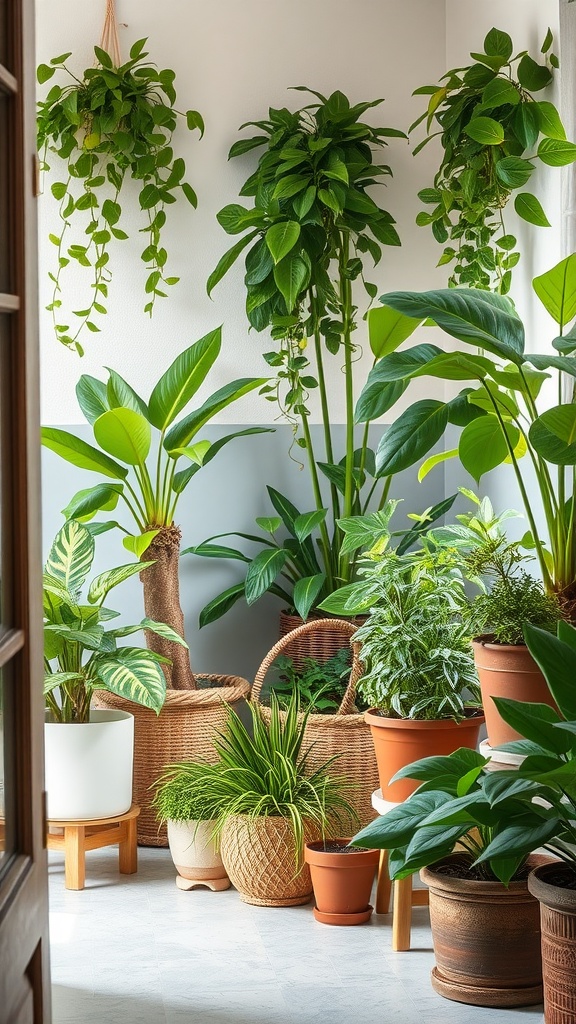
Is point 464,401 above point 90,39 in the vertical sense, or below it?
below

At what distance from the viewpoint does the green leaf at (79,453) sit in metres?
3.41

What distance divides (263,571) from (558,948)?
1.83m

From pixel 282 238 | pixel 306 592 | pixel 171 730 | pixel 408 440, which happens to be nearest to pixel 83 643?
pixel 171 730

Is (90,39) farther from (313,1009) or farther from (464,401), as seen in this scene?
(313,1009)

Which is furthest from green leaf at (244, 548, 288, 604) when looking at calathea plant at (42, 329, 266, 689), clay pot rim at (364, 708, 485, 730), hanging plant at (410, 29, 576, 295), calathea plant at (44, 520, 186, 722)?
hanging plant at (410, 29, 576, 295)

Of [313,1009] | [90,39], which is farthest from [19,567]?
[90,39]

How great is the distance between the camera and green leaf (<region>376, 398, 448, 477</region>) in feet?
8.41

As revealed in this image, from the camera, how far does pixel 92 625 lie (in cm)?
325

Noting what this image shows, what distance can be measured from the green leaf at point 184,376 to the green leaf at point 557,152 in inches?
43.8

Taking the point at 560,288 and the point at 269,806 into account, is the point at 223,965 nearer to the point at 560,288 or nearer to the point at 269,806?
the point at 269,806

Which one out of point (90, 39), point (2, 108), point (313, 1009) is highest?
point (90, 39)

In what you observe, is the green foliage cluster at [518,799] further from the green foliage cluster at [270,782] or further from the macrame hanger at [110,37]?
the macrame hanger at [110,37]

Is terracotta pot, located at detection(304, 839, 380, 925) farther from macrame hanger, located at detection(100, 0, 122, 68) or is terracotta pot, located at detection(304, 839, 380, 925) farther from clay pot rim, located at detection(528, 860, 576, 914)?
macrame hanger, located at detection(100, 0, 122, 68)

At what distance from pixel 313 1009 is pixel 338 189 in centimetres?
236
